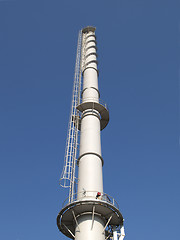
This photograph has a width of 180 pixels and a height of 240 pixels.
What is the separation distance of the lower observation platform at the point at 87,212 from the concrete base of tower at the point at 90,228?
32 cm

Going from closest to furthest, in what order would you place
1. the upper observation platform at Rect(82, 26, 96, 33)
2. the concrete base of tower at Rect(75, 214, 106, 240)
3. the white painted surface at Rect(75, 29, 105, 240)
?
1. the concrete base of tower at Rect(75, 214, 106, 240)
2. the white painted surface at Rect(75, 29, 105, 240)
3. the upper observation platform at Rect(82, 26, 96, 33)

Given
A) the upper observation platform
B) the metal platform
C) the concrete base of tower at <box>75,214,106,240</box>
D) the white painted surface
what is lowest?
the concrete base of tower at <box>75,214,106,240</box>

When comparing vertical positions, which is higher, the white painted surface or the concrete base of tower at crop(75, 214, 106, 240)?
the white painted surface

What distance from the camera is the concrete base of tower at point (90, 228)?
69.4ft

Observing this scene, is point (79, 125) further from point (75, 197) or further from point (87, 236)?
point (87, 236)

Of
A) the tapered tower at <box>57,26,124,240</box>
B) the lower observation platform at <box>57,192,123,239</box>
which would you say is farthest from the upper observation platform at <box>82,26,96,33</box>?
the lower observation platform at <box>57,192,123,239</box>

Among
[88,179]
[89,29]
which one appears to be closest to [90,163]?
[88,179]

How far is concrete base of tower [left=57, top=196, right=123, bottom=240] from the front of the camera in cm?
2159

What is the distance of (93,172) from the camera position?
82.4 feet

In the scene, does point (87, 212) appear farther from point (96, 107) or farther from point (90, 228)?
point (96, 107)

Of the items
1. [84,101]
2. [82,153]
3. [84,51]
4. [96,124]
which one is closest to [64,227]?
[82,153]

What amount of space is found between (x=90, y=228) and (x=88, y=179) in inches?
174

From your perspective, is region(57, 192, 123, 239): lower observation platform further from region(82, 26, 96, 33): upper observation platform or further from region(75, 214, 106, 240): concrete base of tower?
region(82, 26, 96, 33): upper observation platform

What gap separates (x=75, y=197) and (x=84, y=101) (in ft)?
37.9
